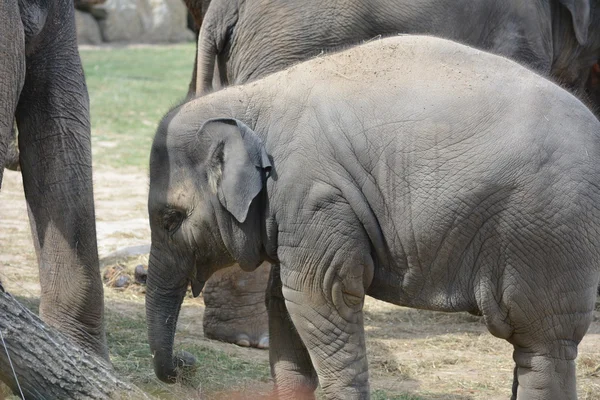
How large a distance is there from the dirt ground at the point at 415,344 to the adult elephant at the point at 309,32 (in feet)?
0.82

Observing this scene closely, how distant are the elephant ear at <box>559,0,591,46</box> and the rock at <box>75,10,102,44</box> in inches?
748

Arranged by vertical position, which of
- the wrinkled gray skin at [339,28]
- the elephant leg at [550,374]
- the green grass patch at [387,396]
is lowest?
the green grass patch at [387,396]

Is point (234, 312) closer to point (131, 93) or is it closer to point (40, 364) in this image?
point (40, 364)

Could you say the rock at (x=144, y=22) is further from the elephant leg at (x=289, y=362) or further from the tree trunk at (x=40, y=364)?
the tree trunk at (x=40, y=364)

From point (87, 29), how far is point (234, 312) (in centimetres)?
1939

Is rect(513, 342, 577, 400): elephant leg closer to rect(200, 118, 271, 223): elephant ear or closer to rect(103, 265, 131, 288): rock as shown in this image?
rect(200, 118, 271, 223): elephant ear

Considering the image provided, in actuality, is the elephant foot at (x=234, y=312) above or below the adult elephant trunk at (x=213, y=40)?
below

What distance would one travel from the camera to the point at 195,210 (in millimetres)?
4035

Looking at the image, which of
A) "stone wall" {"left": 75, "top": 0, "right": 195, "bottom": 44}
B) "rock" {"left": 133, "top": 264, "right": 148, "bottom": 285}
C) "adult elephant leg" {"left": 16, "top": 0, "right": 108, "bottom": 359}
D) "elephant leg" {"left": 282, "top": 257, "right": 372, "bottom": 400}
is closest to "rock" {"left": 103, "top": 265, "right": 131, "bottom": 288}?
"rock" {"left": 133, "top": 264, "right": 148, "bottom": 285}

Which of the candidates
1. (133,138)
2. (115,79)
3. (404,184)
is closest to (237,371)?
(404,184)

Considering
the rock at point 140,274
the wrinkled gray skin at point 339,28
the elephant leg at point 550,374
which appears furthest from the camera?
the rock at point 140,274

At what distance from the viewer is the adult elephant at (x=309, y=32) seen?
17.5 ft

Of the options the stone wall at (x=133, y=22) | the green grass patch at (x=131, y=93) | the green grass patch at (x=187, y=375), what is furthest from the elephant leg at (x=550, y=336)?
the stone wall at (x=133, y=22)

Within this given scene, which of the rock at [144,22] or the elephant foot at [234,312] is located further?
the rock at [144,22]
